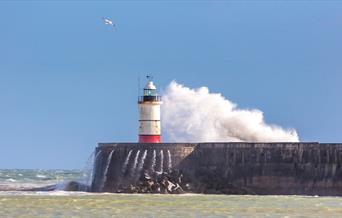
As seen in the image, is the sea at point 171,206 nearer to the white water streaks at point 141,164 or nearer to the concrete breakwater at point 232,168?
the concrete breakwater at point 232,168

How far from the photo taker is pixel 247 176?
147ft

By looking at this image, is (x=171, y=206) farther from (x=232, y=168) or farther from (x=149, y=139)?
(x=149, y=139)

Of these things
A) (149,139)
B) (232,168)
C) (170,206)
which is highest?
(149,139)

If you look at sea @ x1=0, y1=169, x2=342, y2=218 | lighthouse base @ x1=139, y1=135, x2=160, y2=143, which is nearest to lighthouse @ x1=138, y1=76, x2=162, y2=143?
lighthouse base @ x1=139, y1=135, x2=160, y2=143

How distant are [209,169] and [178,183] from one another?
1373 mm

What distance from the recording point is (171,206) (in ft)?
118

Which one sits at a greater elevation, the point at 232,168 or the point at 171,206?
the point at 232,168

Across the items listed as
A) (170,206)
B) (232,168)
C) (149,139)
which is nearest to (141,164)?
(149,139)

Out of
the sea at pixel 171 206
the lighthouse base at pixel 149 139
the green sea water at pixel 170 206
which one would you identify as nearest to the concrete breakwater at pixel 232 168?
the sea at pixel 171 206

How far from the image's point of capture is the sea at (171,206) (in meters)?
32.9

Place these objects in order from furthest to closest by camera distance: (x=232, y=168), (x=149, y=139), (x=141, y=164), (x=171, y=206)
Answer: (x=149, y=139)
(x=141, y=164)
(x=232, y=168)
(x=171, y=206)

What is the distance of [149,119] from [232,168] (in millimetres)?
5710

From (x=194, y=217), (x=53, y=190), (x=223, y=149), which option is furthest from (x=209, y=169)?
(x=194, y=217)

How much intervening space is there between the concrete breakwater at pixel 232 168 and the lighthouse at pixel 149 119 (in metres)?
2.67
